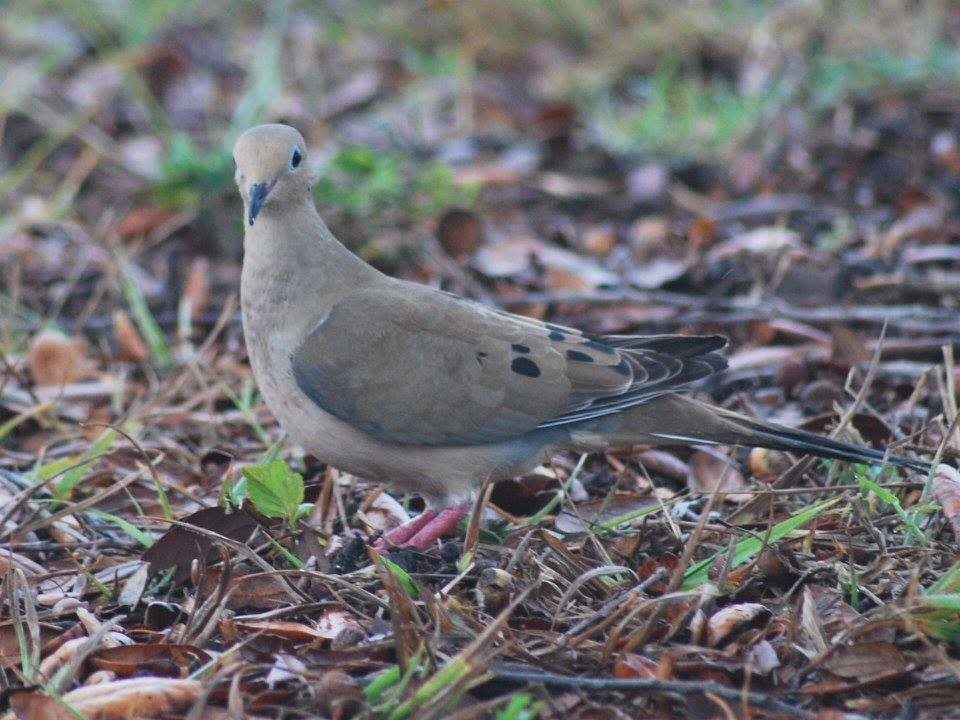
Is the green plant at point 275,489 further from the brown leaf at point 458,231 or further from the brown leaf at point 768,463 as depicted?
the brown leaf at point 458,231

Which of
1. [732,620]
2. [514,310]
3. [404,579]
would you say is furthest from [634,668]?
[514,310]

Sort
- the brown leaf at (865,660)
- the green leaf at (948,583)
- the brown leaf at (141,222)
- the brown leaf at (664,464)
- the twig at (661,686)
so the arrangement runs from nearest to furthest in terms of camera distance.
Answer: the twig at (661,686)
the brown leaf at (865,660)
the green leaf at (948,583)
the brown leaf at (664,464)
the brown leaf at (141,222)

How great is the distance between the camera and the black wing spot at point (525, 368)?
3.74 metres

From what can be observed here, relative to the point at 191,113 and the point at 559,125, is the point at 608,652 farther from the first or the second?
the point at 191,113

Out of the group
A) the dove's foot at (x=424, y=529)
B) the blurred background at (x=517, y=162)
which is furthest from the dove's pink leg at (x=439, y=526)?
the blurred background at (x=517, y=162)

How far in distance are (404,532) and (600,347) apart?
75 centimetres

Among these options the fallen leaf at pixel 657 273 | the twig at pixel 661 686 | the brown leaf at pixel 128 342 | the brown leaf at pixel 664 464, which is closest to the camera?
the twig at pixel 661 686

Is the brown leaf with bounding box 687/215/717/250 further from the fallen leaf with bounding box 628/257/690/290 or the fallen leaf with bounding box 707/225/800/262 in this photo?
the fallen leaf with bounding box 628/257/690/290

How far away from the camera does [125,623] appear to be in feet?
10.5

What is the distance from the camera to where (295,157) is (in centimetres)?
385

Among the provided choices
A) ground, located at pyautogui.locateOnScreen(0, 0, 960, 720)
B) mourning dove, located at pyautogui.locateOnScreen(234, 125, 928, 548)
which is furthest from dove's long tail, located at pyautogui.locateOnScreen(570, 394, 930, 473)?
ground, located at pyautogui.locateOnScreen(0, 0, 960, 720)

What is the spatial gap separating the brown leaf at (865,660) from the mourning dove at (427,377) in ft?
2.99

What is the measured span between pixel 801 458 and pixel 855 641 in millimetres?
1008

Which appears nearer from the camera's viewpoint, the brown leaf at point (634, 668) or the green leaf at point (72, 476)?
the brown leaf at point (634, 668)
